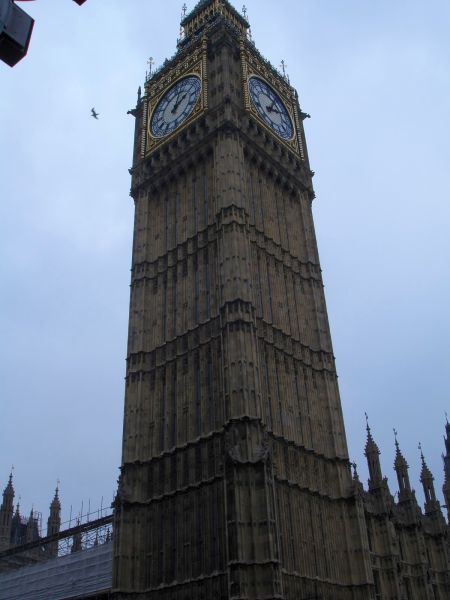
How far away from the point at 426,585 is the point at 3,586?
111 ft

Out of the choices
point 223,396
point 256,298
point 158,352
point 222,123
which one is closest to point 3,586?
point 158,352

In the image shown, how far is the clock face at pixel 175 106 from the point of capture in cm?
5675

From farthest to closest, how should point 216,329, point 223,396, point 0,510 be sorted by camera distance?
point 0,510
point 216,329
point 223,396

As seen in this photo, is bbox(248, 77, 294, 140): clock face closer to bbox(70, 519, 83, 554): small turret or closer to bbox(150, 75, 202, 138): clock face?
bbox(150, 75, 202, 138): clock face

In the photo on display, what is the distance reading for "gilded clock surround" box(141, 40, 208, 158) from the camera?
181ft

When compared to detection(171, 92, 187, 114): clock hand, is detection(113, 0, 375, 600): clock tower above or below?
below

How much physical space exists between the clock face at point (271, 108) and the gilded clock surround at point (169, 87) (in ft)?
14.8

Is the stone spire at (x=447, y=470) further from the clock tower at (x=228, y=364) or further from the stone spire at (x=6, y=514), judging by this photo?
the stone spire at (x=6, y=514)

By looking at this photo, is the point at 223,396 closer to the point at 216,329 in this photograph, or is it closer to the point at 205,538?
the point at 216,329

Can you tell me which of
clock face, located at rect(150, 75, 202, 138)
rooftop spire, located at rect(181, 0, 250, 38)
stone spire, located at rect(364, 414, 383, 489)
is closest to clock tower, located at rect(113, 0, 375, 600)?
clock face, located at rect(150, 75, 202, 138)

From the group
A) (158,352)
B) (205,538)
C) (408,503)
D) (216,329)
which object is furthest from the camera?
(408,503)

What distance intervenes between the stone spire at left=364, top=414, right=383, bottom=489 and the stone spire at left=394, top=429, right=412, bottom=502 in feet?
12.5

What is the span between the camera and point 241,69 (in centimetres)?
5725

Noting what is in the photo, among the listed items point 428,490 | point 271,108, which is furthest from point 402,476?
point 271,108
